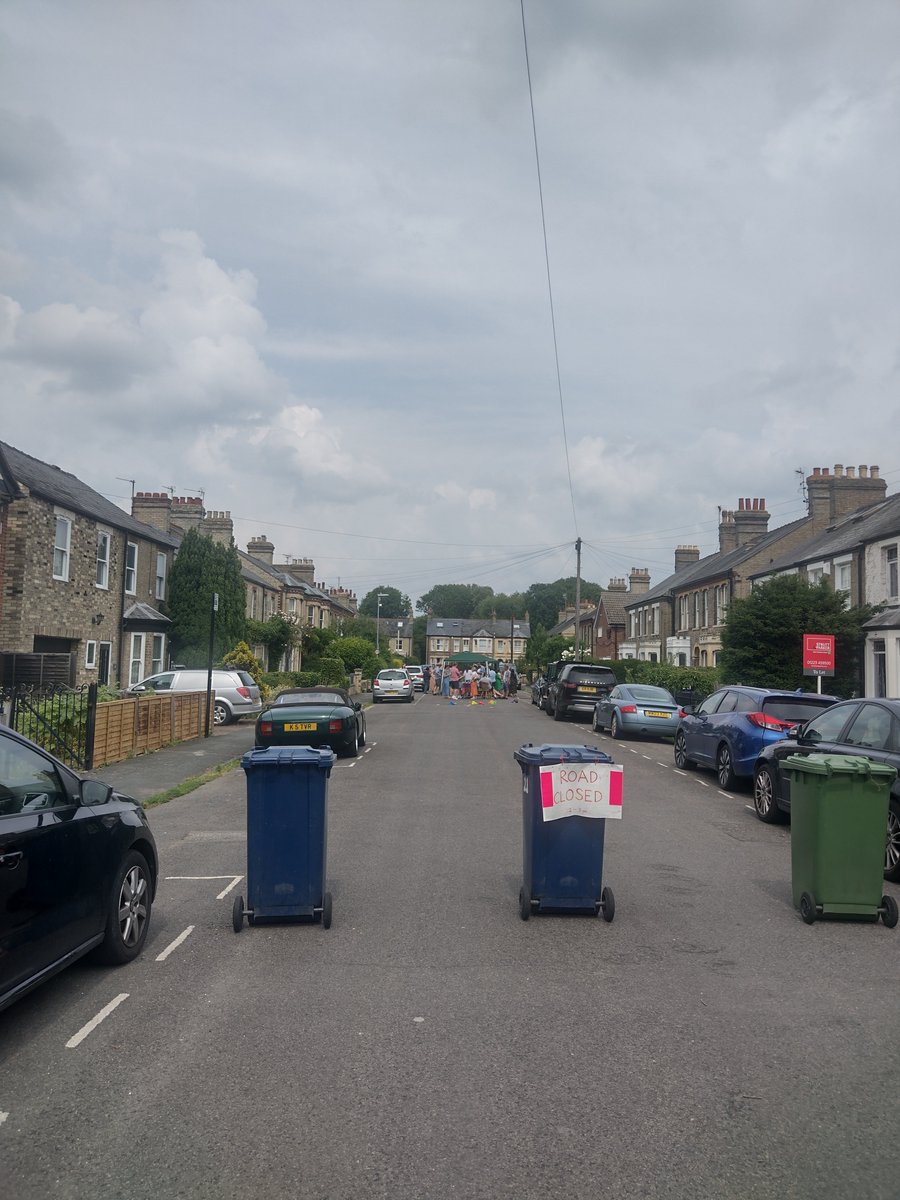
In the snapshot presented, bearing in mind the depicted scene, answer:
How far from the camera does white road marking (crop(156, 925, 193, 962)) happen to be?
20.0ft

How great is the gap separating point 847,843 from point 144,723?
45.6 ft

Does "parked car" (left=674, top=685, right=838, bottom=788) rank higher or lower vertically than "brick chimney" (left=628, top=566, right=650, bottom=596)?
lower

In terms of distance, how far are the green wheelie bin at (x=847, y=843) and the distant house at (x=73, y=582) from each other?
15097 millimetres

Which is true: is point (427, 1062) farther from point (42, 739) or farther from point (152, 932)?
point (42, 739)

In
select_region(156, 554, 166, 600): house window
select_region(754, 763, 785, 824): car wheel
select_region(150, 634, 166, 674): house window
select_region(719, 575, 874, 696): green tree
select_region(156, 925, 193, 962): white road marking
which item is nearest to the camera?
select_region(156, 925, 193, 962): white road marking

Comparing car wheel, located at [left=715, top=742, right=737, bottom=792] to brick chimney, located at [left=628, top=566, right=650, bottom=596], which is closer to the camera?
car wheel, located at [left=715, top=742, right=737, bottom=792]

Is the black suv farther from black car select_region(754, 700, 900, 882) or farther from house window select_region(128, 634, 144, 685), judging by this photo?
black car select_region(754, 700, 900, 882)

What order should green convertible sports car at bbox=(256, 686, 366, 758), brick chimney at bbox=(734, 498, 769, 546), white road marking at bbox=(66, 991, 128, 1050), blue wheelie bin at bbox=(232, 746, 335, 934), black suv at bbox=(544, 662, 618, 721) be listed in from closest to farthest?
white road marking at bbox=(66, 991, 128, 1050) < blue wheelie bin at bbox=(232, 746, 335, 934) < green convertible sports car at bbox=(256, 686, 366, 758) < black suv at bbox=(544, 662, 618, 721) < brick chimney at bbox=(734, 498, 769, 546)

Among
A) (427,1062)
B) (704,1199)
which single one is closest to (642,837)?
(427,1062)

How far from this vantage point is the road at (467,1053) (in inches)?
140

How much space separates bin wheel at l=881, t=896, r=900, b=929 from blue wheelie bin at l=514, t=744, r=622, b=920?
1956 mm

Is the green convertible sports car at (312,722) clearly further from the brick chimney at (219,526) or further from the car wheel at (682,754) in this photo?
the brick chimney at (219,526)

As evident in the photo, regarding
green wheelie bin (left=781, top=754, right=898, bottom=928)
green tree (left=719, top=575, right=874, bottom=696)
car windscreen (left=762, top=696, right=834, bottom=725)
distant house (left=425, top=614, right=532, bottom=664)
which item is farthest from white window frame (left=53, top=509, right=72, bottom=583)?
distant house (left=425, top=614, right=532, bottom=664)

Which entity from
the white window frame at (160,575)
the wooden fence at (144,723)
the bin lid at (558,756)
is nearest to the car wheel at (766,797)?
the bin lid at (558,756)
